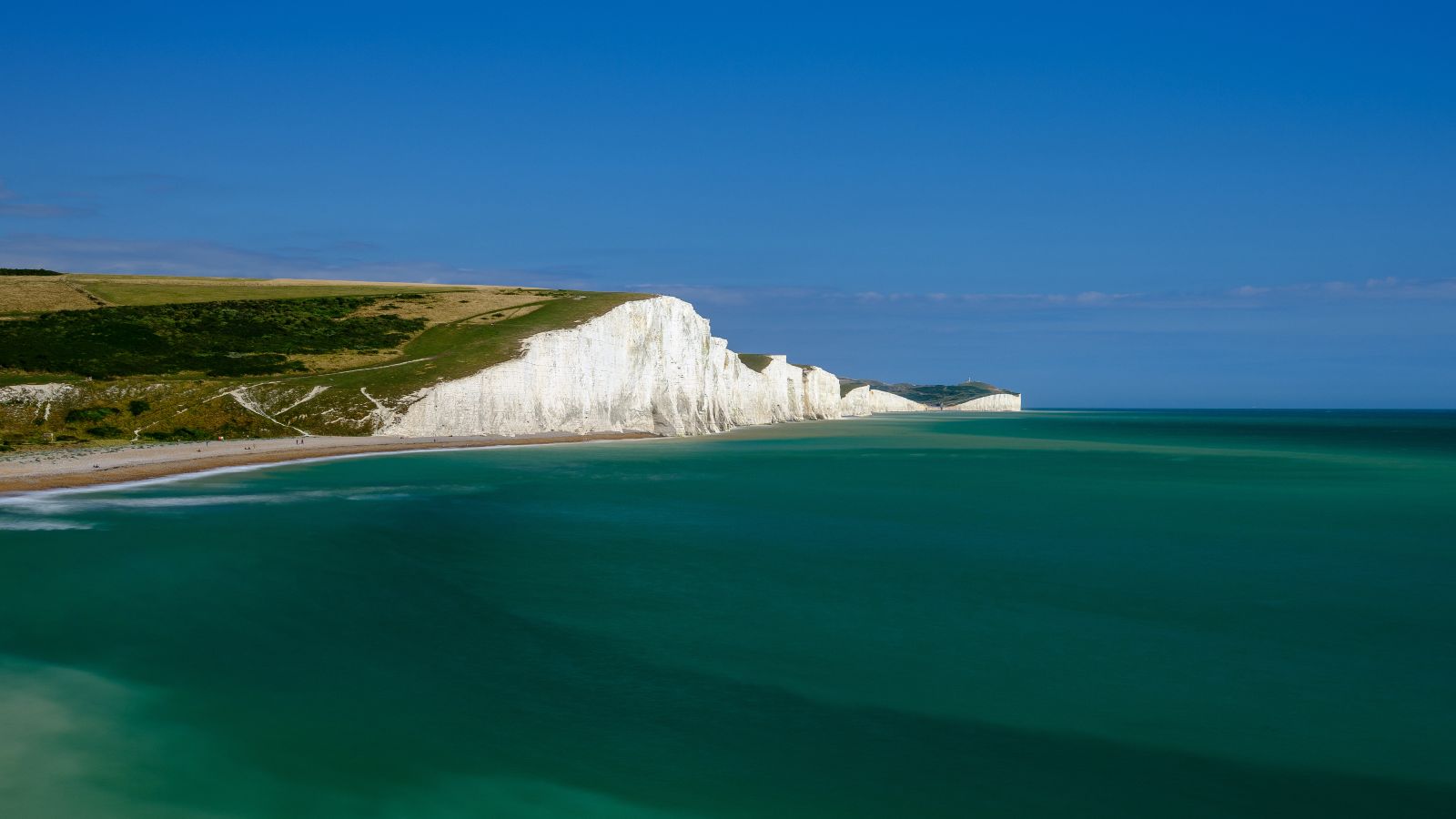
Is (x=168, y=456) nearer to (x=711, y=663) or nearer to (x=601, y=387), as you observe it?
(x=601, y=387)

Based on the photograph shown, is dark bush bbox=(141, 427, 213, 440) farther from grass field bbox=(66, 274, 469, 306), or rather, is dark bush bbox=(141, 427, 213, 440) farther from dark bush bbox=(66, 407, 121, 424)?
grass field bbox=(66, 274, 469, 306)

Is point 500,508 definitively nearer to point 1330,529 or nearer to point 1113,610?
point 1113,610

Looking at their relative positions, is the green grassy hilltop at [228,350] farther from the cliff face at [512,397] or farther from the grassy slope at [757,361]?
the grassy slope at [757,361]

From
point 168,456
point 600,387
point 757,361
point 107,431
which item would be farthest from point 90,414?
Answer: point 757,361

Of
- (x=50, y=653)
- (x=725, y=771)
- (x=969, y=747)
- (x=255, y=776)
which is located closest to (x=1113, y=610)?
(x=969, y=747)

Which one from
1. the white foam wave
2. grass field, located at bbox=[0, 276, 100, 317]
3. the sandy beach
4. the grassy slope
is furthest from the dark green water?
the grassy slope

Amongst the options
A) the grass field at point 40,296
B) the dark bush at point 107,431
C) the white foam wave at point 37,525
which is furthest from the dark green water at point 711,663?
the grass field at point 40,296
